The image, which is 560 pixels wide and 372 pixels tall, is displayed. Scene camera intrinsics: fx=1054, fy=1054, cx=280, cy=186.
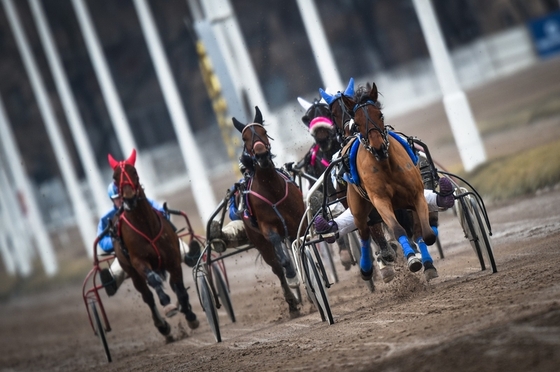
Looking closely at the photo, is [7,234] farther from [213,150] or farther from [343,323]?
[343,323]

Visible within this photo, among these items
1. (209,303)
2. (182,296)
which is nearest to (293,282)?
(209,303)

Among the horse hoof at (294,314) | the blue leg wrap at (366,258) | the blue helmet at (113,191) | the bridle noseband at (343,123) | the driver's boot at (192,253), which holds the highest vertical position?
the blue helmet at (113,191)

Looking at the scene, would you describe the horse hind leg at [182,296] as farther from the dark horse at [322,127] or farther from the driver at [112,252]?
the dark horse at [322,127]

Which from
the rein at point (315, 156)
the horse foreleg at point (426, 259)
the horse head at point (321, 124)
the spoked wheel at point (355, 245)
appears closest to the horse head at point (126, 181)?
the horse head at point (321, 124)

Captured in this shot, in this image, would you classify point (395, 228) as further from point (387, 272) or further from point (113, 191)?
point (113, 191)

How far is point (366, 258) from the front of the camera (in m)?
9.70

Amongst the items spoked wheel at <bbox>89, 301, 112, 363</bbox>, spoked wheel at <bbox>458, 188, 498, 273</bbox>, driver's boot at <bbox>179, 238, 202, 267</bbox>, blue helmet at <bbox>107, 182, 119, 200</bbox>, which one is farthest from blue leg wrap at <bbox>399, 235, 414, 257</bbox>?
spoked wheel at <bbox>89, 301, 112, 363</bbox>

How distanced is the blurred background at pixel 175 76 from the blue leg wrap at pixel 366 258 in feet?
62.6

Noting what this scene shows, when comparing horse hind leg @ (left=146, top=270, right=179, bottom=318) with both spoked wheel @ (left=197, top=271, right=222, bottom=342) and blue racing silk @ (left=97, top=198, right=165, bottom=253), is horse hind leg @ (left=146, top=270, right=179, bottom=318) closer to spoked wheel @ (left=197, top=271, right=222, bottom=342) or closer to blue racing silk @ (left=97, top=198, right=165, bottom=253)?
spoked wheel @ (left=197, top=271, right=222, bottom=342)

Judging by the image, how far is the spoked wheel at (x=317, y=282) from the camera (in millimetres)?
9031

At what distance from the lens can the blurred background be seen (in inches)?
1348

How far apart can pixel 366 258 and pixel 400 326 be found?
86.6 inches

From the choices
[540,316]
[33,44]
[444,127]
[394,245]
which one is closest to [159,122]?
[33,44]

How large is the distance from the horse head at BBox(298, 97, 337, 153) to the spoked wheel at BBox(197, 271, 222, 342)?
185 cm
